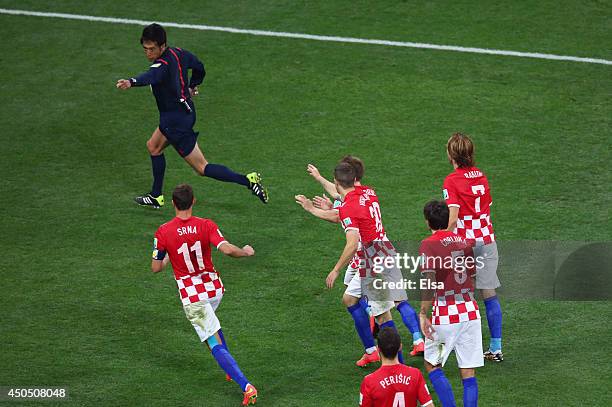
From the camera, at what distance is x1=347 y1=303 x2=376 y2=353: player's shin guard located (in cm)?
1009

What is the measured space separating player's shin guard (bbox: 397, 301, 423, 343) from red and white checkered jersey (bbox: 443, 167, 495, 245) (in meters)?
0.91

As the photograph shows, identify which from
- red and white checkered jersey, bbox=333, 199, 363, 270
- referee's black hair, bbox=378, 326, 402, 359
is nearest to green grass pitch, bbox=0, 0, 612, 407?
red and white checkered jersey, bbox=333, 199, 363, 270

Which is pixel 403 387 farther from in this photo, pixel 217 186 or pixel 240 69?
pixel 240 69

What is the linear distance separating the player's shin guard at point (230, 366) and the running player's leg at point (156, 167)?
13.8 ft

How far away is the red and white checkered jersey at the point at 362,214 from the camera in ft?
31.6

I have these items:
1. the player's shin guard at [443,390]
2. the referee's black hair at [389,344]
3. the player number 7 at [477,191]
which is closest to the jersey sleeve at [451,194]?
the player number 7 at [477,191]

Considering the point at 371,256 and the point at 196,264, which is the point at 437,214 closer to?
the point at 371,256

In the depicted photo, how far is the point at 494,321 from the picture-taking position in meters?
10.2

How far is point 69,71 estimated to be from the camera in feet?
55.1

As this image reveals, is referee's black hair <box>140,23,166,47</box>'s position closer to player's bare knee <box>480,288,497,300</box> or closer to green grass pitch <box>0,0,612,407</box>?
green grass pitch <box>0,0,612,407</box>

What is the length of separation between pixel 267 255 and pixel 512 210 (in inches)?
126

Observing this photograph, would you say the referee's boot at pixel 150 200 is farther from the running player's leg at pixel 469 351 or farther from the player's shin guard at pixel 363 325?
the running player's leg at pixel 469 351

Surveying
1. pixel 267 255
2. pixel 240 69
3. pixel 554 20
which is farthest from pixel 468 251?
pixel 554 20

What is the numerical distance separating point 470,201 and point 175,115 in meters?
4.54
